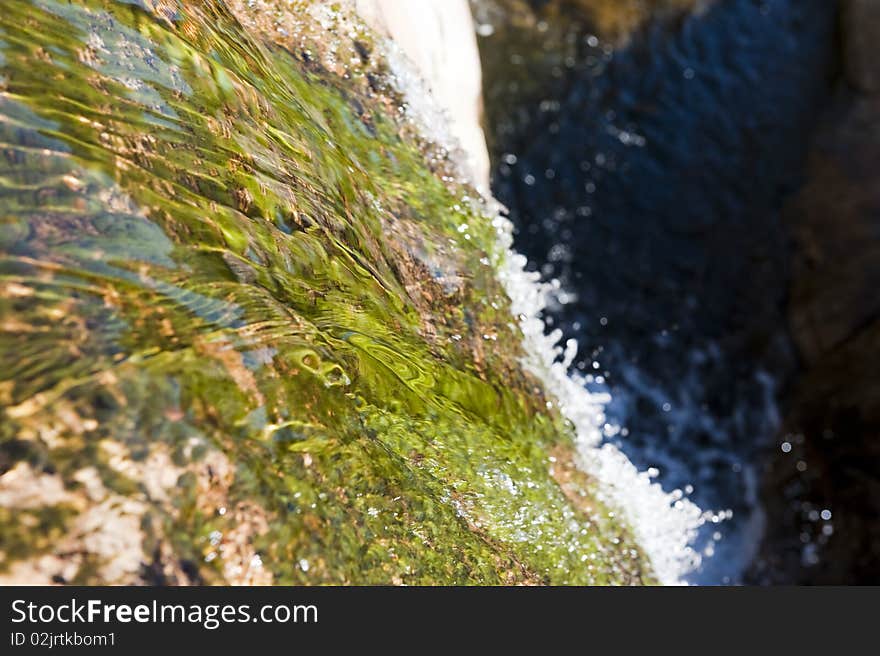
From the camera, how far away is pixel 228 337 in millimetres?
1964

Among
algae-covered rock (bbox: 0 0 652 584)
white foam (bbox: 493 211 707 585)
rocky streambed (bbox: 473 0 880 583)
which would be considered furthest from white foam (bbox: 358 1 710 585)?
algae-covered rock (bbox: 0 0 652 584)

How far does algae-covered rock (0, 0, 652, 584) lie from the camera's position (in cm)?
164

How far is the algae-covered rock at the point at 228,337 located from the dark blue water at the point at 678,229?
1.30m

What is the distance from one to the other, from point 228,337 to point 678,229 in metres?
3.67

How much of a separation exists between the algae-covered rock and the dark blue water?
130 centimetres

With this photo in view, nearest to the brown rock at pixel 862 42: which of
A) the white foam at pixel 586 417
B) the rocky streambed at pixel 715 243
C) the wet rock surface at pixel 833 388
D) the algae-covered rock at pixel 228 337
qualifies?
the rocky streambed at pixel 715 243

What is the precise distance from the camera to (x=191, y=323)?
191cm

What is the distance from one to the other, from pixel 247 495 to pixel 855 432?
3.91 metres

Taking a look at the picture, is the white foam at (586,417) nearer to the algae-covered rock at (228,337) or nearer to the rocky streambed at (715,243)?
the rocky streambed at (715,243)

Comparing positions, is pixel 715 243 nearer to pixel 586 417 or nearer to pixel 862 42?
pixel 586 417

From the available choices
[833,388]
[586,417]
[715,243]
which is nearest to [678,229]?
[715,243]

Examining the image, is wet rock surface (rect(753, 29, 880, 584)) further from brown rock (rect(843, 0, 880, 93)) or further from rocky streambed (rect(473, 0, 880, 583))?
brown rock (rect(843, 0, 880, 93))

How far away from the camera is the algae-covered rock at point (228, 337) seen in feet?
5.38
